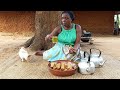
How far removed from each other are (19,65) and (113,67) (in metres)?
1.72

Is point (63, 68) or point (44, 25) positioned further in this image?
point (44, 25)

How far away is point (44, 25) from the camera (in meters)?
5.79

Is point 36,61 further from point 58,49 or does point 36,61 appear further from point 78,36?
point 78,36

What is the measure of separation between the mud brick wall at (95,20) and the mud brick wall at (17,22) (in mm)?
2484

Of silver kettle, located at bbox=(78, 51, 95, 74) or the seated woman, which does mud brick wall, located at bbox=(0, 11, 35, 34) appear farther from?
silver kettle, located at bbox=(78, 51, 95, 74)

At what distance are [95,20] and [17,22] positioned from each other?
13.2 ft

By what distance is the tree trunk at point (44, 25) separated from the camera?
564 cm

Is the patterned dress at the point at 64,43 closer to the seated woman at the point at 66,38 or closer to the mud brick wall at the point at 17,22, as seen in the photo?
the seated woman at the point at 66,38

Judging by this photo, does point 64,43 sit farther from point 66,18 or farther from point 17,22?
point 17,22

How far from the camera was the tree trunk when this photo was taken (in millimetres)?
5637

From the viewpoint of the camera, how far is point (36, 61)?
453cm

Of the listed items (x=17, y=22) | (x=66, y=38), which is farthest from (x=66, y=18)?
(x=17, y=22)
